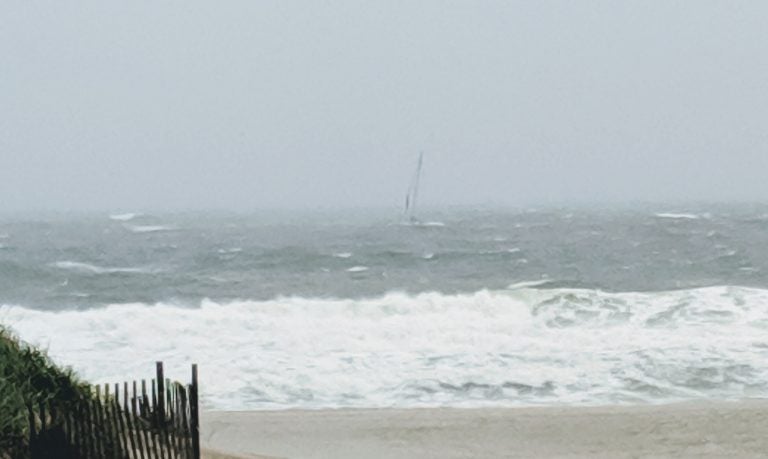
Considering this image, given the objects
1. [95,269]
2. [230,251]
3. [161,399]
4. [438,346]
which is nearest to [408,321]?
[438,346]

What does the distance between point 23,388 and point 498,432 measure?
6980 millimetres

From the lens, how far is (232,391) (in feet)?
58.2

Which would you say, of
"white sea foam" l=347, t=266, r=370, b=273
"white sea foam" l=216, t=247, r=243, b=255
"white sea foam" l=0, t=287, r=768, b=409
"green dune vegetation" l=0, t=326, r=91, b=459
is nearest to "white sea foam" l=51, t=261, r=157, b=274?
"white sea foam" l=347, t=266, r=370, b=273

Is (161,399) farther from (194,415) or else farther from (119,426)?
(119,426)

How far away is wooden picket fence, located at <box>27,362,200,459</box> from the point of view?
28.7 ft

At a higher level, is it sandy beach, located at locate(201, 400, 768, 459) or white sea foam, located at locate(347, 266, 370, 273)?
sandy beach, located at locate(201, 400, 768, 459)

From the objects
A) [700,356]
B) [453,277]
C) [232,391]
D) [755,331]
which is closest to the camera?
[232,391]

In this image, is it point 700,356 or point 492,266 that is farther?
point 492,266

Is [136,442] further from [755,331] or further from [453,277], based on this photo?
[453,277]

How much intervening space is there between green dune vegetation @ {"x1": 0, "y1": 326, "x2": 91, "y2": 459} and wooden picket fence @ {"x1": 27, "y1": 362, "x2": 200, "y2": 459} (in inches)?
3.5

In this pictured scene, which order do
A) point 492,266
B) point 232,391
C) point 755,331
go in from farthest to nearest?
1. point 492,266
2. point 755,331
3. point 232,391

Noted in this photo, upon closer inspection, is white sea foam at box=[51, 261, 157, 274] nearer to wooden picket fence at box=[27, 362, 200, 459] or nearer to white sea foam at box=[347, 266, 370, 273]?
white sea foam at box=[347, 266, 370, 273]

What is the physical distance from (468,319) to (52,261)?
27249 millimetres

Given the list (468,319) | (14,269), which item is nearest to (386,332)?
(468,319)
